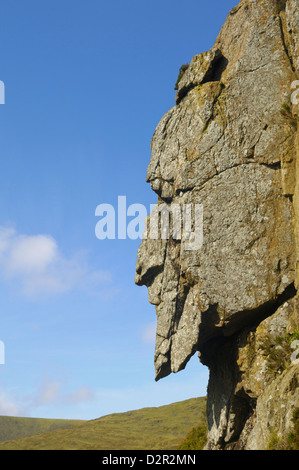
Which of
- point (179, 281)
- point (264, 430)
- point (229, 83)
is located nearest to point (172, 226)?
point (179, 281)

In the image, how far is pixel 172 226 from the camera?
129ft

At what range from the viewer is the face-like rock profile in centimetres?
3164

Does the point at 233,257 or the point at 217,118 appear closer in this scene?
the point at 233,257

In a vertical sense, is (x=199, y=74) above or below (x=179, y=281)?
above

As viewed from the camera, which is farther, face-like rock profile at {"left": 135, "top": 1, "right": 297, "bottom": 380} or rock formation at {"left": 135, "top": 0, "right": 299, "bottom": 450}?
face-like rock profile at {"left": 135, "top": 1, "right": 297, "bottom": 380}

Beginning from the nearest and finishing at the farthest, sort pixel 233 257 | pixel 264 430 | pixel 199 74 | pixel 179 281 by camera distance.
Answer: pixel 264 430 < pixel 233 257 < pixel 179 281 < pixel 199 74

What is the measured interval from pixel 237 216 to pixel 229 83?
42.8ft

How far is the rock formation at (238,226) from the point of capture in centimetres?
3077

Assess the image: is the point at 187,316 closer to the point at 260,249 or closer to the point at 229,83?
the point at 260,249

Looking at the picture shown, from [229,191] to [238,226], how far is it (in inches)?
125

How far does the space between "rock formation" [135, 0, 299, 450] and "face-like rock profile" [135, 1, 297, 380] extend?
9 cm

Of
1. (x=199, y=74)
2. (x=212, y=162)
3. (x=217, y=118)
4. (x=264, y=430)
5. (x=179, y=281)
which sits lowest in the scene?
(x=264, y=430)

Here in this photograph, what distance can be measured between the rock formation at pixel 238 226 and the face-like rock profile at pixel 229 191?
0.09m

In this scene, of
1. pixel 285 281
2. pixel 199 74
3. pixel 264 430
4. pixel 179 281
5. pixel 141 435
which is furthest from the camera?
pixel 141 435
